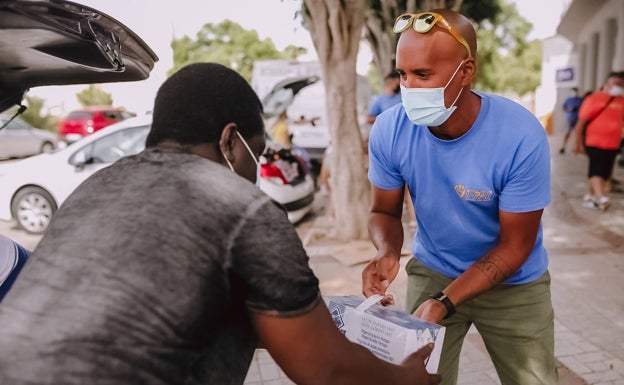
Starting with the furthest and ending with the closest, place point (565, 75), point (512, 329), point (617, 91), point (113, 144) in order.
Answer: point (565, 75) → point (617, 91) → point (113, 144) → point (512, 329)

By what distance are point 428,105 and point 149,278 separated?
1.40 meters

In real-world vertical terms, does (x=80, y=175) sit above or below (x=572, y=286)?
above

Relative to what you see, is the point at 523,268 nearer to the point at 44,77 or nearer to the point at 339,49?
the point at 44,77

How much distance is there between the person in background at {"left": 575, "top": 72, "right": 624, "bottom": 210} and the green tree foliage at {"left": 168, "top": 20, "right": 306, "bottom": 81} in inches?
1382

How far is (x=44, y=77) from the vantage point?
7.18 ft

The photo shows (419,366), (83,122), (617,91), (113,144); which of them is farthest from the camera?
(83,122)

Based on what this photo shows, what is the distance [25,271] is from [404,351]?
1.05 m

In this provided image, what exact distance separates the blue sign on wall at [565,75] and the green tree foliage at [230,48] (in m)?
22.4

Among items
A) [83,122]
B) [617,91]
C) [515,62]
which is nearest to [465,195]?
[617,91]

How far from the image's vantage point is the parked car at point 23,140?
716 inches

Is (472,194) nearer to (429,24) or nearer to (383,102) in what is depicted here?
(429,24)

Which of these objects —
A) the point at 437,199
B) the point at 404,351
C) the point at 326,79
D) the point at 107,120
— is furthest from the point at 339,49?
the point at 107,120

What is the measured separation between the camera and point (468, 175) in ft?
7.11

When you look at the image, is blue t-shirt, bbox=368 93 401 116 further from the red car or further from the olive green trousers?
the red car
